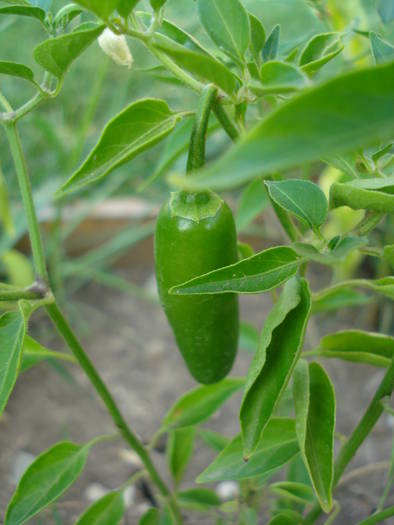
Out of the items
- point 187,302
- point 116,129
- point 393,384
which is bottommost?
point 393,384

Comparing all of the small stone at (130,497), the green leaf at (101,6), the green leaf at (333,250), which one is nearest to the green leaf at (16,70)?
the green leaf at (101,6)

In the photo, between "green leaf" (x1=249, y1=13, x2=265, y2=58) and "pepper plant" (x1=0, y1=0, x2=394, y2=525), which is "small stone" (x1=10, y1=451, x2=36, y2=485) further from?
"green leaf" (x1=249, y1=13, x2=265, y2=58)

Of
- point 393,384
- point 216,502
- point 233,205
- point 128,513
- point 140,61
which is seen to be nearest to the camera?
point 393,384

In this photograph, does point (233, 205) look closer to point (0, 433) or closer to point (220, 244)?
point (0, 433)

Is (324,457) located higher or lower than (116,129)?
lower

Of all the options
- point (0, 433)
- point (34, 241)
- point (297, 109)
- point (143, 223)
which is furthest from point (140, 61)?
point (297, 109)


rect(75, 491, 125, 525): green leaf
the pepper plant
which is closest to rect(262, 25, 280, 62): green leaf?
the pepper plant
